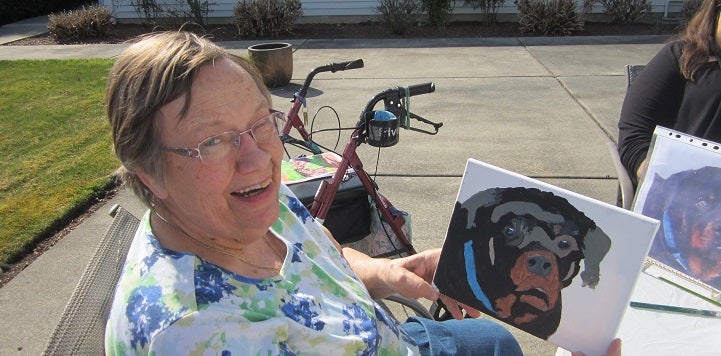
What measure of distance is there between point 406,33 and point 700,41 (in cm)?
889

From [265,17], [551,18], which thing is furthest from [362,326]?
[265,17]

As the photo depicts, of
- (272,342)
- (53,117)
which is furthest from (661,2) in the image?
(272,342)

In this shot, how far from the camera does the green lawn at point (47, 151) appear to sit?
153 inches

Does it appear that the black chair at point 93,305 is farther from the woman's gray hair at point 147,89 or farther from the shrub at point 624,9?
the shrub at point 624,9

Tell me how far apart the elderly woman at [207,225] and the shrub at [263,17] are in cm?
996

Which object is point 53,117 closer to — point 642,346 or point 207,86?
point 207,86

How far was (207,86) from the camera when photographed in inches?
50.3

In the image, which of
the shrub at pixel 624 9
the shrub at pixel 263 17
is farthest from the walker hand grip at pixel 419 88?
the shrub at pixel 624 9

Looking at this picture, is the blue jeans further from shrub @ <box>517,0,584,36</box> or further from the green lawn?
shrub @ <box>517,0,584,36</box>

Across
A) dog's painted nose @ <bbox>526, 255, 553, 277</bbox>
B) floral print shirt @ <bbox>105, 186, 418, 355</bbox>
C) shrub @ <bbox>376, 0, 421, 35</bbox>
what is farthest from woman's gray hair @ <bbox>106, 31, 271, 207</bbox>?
shrub @ <bbox>376, 0, 421, 35</bbox>

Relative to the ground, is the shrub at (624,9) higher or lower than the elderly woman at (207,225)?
higher

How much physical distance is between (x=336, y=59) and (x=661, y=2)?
7.26 m

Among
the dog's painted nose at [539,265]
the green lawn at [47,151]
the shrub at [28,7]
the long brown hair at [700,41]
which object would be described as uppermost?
the shrub at [28,7]

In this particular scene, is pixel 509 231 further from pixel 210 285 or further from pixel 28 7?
pixel 28 7
